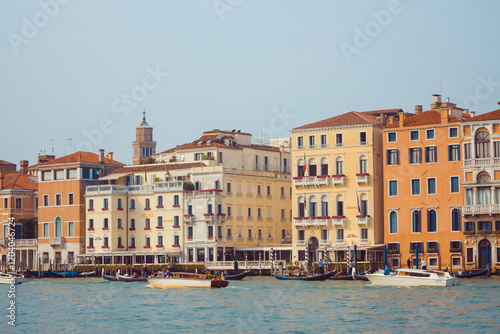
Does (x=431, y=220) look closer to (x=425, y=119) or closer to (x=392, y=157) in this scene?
(x=392, y=157)

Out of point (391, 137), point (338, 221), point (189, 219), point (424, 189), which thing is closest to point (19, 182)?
point (189, 219)

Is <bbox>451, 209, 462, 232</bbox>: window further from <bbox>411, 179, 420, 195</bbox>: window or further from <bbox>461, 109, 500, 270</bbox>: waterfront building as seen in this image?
<bbox>411, 179, 420, 195</bbox>: window

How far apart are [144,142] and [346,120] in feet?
317

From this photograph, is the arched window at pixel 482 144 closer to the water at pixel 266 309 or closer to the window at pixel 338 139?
the water at pixel 266 309

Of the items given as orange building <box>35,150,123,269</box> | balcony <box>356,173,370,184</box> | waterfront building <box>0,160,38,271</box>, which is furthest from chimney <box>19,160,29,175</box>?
balcony <box>356,173,370,184</box>

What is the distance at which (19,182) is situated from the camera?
92250 millimetres

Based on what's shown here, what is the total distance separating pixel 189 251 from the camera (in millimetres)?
79562

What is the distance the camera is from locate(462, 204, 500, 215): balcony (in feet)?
220

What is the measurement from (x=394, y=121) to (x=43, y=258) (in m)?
31.1

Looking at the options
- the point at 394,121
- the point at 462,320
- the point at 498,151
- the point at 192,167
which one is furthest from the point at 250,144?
the point at 462,320

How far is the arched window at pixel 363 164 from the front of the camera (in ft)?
239

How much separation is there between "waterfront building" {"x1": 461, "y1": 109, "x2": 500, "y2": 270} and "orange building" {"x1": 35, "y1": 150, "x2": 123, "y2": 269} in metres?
31.8

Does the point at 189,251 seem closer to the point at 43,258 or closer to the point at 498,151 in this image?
the point at 43,258

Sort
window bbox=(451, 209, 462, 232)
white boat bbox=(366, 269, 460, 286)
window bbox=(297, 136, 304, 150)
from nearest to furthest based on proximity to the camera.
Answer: white boat bbox=(366, 269, 460, 286) → window bbox=(451, 209, 462, 232) → window bbox=(297, 136, 304, 150)
